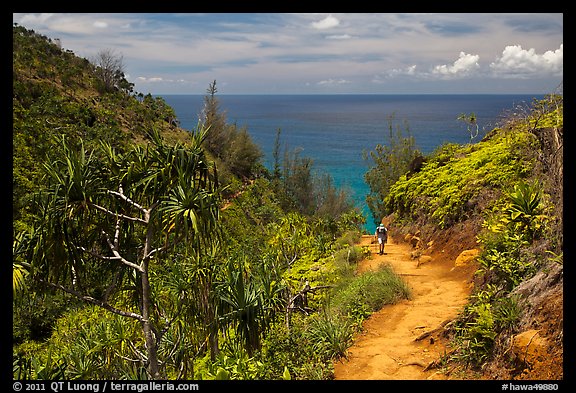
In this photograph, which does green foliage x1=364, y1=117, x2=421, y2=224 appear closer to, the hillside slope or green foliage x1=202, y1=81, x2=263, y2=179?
the hillside slope

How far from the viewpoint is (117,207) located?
15.9 feet

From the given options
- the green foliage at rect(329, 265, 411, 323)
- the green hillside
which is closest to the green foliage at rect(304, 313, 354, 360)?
the green hillside

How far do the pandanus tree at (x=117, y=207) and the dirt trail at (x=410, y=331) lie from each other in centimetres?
277

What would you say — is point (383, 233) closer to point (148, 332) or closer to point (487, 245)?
point (487, 245)

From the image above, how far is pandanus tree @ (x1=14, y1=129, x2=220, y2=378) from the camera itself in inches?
168

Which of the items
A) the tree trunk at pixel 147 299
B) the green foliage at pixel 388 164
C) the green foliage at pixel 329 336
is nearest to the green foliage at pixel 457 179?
the green foliage at pixel 329 336

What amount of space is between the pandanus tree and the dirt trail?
2769 mm

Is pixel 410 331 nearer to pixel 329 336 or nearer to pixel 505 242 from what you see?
pixel 329 336

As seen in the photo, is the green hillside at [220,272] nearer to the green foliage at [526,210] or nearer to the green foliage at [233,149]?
the green foliage at [526,210]

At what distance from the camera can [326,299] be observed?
9.02 meters

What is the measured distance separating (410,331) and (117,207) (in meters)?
4.49

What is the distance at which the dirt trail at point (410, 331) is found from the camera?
5789 millimetres

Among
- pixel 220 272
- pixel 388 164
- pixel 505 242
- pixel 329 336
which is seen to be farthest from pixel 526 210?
pixel 388 164
